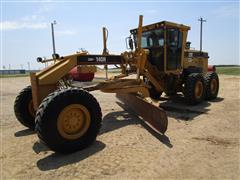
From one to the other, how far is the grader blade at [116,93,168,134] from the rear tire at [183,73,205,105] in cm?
199

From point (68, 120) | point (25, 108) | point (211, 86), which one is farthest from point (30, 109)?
point (211, 86)

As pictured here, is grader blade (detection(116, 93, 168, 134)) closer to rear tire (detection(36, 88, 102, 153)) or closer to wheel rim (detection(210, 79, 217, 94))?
rear tire (detection(36, 88, 102, 153))

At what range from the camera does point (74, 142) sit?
454cm

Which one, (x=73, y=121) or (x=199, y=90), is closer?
(x=73, y=121)

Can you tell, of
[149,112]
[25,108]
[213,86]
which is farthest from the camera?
[213,86]

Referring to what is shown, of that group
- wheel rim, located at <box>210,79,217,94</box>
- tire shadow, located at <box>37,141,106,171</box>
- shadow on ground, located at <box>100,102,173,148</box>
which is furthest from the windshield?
tire shadow, located at <box>37,141,106,171</box>

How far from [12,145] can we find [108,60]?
2940 mm

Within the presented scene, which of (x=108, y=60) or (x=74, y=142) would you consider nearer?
(x=74, y=142)

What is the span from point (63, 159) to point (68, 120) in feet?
2.26

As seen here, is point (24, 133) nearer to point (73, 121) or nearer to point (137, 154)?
point (73, 121)

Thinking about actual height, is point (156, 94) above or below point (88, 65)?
below

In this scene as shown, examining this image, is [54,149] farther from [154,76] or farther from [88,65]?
[154,76]

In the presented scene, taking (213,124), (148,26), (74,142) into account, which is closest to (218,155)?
(213,124)

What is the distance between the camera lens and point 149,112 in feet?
20.4
